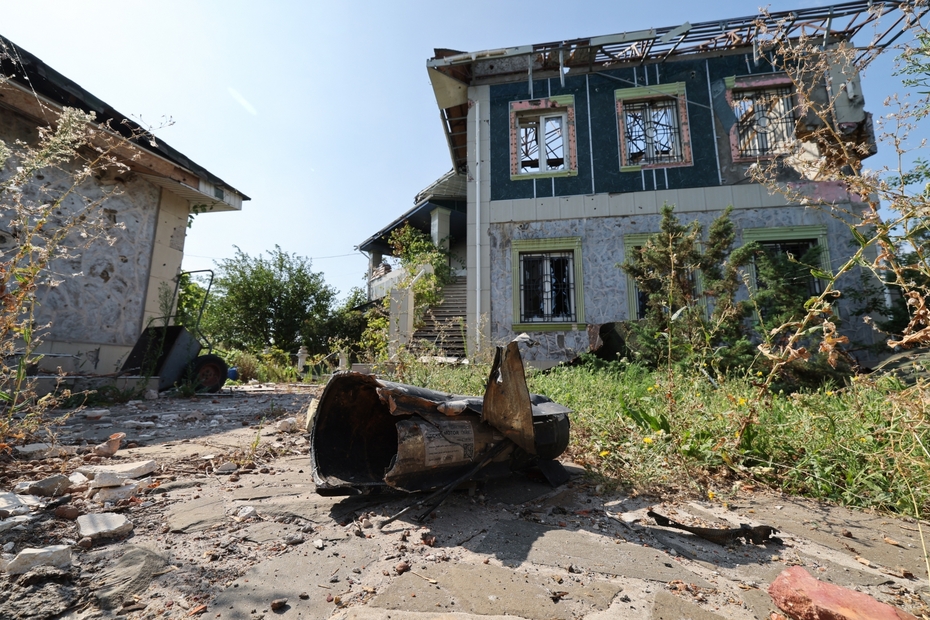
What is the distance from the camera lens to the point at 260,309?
16375 millimetres

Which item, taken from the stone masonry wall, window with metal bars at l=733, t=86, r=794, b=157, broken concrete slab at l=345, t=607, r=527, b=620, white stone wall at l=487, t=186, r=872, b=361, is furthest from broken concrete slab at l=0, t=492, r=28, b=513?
window with metal bars at l=733, t=86, r=794, b=157

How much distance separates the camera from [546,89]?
1004 cm

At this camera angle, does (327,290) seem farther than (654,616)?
Yes

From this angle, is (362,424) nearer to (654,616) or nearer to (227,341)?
(654,616)

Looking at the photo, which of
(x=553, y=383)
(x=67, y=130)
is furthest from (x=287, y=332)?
(x=67, y=130)

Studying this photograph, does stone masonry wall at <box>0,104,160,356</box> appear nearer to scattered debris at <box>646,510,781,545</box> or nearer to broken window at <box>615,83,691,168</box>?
scattered debris at <box>646,510,781,545</box>

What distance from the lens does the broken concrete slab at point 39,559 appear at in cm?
148

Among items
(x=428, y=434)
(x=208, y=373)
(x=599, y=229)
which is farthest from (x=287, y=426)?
(x=599, y=229)

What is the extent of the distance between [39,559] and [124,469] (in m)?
1.16

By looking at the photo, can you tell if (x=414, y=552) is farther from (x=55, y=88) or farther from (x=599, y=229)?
(x=599, y=229)

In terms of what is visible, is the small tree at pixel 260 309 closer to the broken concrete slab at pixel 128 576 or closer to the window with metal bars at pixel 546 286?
the window with metal bars at pixel 546 286

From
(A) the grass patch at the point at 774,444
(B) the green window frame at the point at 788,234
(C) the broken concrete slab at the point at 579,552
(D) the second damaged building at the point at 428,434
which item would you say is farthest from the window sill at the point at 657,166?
(C) the broken concrete slab at the point at 579,552

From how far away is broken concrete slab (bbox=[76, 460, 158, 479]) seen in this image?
8.20ft

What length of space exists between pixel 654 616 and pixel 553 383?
11.5ft
